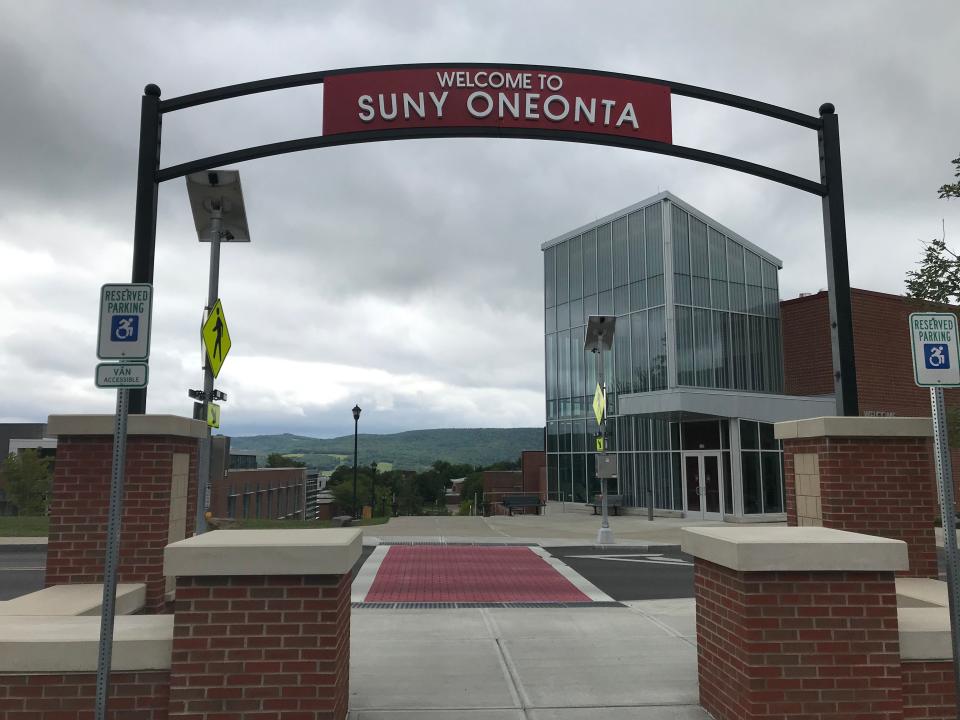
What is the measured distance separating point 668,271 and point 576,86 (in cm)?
2271

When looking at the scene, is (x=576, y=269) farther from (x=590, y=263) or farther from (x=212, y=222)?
(x=212, y=222)

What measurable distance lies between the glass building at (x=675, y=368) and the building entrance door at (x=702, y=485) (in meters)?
0.04

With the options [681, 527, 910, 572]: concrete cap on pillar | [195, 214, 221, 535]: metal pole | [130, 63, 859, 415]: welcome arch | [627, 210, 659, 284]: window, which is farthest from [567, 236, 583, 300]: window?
[681, 527, 910, 572]: concrete cap on pillar

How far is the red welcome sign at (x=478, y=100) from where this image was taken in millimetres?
8008

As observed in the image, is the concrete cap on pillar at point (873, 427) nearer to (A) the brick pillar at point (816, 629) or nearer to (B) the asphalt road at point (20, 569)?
(A) the brick pillar at point (816, 629)

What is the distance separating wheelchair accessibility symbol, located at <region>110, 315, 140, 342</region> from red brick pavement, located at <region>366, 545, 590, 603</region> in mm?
7152

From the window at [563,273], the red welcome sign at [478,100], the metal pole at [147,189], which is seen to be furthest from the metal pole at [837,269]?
the window at [563,273]

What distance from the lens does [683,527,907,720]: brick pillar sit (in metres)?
4.62

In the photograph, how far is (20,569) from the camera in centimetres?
1448

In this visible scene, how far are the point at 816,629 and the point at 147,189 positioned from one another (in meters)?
7.09

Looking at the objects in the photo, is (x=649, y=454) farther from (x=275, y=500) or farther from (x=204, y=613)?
(x=275, y=500)

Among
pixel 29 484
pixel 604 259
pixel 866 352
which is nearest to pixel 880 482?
pixel 866 352

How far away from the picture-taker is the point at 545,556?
16688 mm

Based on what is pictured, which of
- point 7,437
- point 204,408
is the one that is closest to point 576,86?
point 204,408
